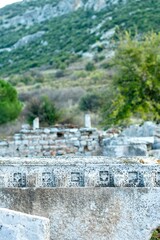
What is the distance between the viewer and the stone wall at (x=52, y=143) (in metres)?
12.8

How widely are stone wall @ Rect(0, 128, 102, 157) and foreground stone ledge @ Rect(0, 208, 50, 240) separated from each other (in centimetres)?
887

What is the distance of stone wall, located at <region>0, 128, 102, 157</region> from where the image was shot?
12.8 meters

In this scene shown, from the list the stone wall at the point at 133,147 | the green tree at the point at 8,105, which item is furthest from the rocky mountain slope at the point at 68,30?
the stone wall at the point at 133,147

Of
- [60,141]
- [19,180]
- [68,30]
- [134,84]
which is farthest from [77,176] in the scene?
[68,30]

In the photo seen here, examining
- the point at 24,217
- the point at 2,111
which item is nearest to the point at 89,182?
the point at 24,217

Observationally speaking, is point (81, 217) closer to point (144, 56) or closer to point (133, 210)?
point (133, 210)

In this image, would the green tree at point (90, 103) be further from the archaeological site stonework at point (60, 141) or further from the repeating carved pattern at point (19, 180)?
the repeating carved pattern at point (19, 180)

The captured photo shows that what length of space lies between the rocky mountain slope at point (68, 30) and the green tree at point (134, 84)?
2474 centimetres

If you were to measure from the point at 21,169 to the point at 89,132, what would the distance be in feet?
27.7

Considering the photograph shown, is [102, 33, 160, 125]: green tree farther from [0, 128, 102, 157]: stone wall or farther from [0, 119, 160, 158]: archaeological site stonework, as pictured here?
[0, 128, 102, 157]: stone wall

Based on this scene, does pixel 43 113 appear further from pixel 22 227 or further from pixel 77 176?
→ pixel 22 227

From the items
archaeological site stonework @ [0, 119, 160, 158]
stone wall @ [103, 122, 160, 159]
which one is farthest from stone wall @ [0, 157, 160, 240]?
archaeological site stonework @ [0, 119, 160, 158]

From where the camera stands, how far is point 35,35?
214 feet

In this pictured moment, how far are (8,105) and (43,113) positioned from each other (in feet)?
8.58
